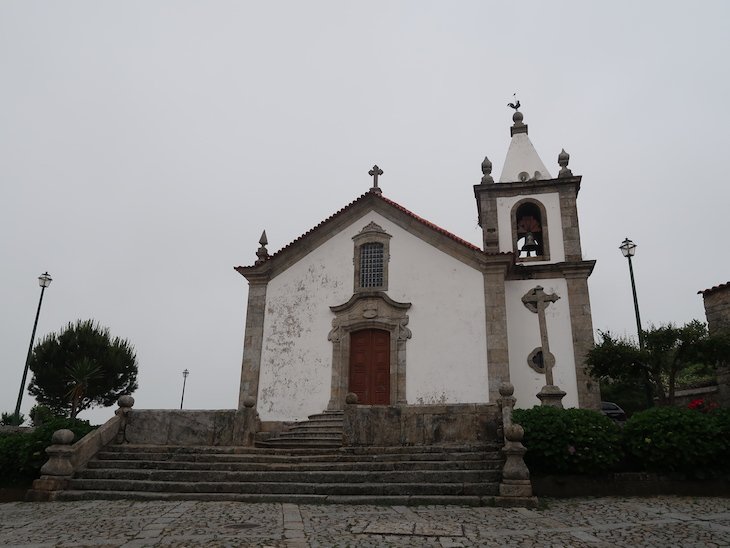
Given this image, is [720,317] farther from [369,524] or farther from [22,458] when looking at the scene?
[22,458]

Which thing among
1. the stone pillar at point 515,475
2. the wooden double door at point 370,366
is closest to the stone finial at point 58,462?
the stone pillar at point 515,475

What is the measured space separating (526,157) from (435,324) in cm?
A: 715

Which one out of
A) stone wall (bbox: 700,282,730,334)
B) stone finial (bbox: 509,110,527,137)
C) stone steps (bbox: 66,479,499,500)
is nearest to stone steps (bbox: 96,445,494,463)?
stone steps (bbox: 66,479,499,500)

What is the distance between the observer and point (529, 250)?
1566 cm

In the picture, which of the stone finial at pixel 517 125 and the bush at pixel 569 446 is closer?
the bush at pixel 569 446

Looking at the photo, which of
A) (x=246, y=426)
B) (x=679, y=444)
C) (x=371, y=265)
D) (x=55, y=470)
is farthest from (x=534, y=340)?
(x=55, y=470)

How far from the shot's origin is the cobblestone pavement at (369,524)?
16.5ft

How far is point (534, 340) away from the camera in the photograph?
1384 centimetres

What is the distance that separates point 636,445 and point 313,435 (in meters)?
6.66

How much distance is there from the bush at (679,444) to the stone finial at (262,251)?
1046 cm

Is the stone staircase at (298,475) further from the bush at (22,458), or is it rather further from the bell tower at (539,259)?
the bell tower at (539,259)

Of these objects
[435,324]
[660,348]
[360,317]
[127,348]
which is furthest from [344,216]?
[127,348]

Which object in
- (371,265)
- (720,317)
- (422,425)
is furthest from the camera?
(371,265)

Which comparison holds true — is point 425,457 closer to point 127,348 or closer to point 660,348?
point 660,348
